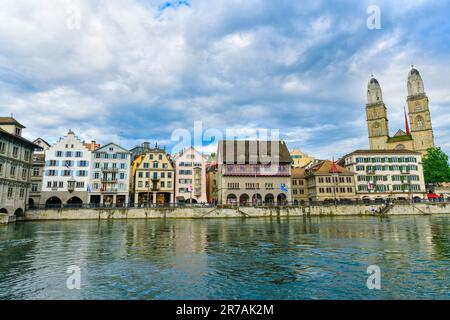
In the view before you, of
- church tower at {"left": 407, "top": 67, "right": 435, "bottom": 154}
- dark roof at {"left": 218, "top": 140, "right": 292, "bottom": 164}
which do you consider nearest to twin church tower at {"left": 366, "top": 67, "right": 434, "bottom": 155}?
church tower at {"left": 407, "top": 67, "right": 435, "bottom": 154}

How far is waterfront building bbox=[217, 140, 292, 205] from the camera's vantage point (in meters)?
74.8

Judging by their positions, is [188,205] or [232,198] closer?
[188,205]

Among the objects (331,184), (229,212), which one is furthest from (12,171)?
(331,184)

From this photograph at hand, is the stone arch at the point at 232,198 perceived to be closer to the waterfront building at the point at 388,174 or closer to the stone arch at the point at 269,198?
the stone arch at the point at 269,198

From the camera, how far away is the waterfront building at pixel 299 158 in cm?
12493

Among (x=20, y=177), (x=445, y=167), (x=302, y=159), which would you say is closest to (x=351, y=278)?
(x=20, y=177)

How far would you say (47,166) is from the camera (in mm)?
66812

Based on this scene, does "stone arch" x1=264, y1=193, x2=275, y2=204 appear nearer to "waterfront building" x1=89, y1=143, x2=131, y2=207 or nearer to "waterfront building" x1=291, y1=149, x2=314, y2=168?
"waterfront building" x1=89, y1=143, x2=131, y2=207

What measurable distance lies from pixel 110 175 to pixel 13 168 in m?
24.5

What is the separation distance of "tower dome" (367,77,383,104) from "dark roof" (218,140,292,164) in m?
63.2

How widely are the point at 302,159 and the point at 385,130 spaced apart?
33835 millimetres

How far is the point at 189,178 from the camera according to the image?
7625 centimetres

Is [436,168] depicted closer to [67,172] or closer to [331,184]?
[331,184]

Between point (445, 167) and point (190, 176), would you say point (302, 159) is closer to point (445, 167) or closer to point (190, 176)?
point (445, 167)
